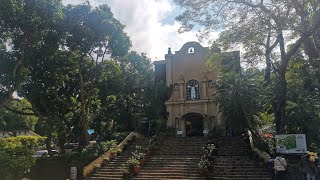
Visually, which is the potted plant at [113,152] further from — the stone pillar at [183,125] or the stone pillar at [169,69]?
the stone pillar at [169,69]

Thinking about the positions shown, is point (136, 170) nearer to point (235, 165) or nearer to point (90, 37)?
point (235, 165)

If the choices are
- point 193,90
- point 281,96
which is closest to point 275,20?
point 281,96

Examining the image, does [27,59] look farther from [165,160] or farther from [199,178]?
[199,178]

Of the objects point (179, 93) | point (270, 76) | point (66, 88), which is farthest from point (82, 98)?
point (270, 76)

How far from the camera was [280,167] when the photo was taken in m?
12.9

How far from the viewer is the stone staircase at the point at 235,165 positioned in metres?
15.8

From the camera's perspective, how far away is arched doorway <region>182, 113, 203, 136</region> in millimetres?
27328

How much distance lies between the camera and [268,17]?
587 inches

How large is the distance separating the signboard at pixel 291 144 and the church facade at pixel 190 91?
1066cm

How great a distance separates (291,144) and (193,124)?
1288 centimetres

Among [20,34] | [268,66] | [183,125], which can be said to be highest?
[20,34]

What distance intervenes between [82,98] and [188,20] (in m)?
9.65

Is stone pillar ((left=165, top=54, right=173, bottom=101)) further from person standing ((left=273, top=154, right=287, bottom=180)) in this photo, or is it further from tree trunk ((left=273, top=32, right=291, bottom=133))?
person standing ((left=273, top=154, right=287, bottom=180))

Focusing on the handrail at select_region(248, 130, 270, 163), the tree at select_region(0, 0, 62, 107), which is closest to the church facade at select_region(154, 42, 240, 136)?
the handrail at select_region(248, 130, 270, 163)
